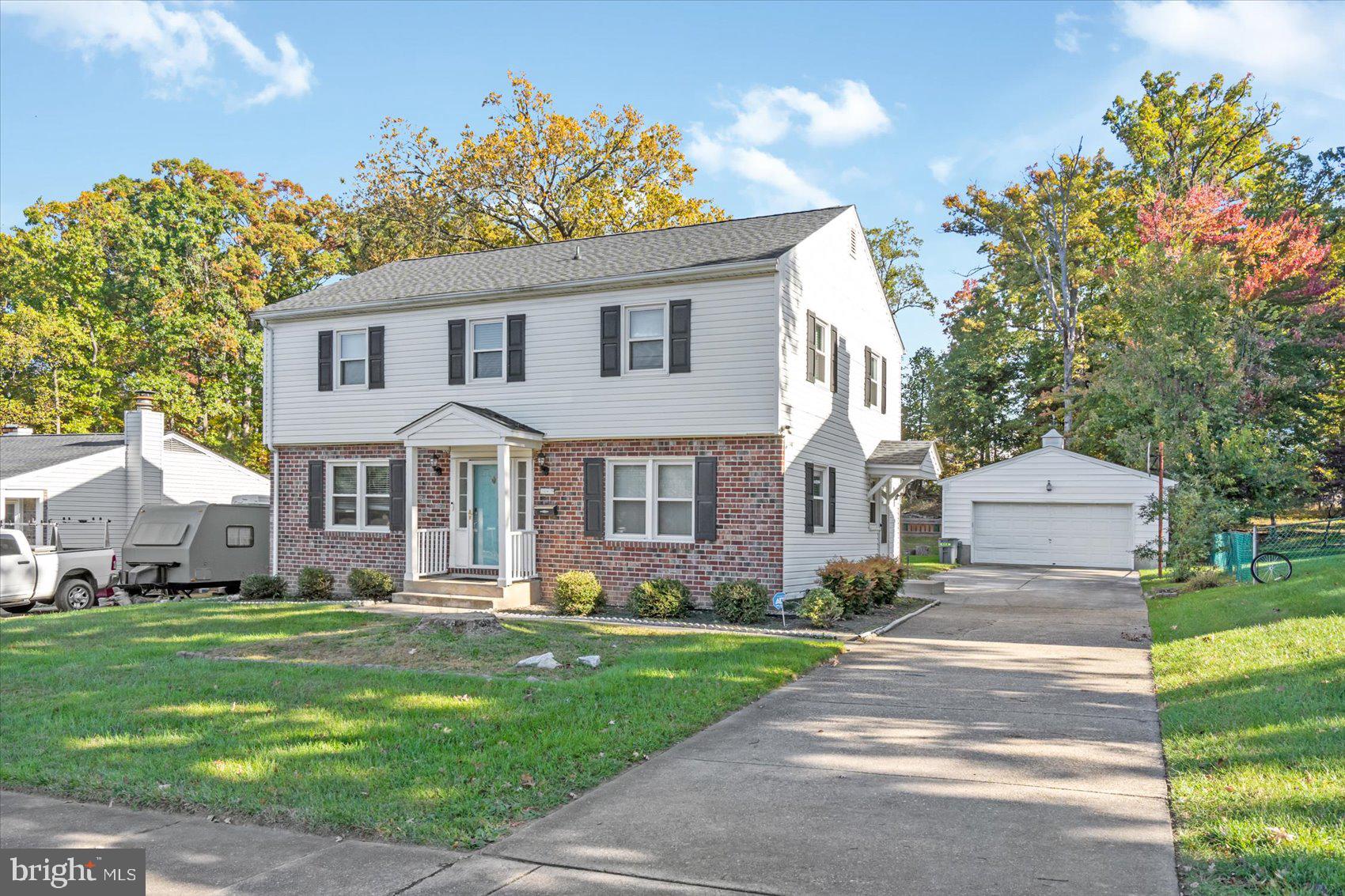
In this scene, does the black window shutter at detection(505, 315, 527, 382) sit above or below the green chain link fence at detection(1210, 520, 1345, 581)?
above

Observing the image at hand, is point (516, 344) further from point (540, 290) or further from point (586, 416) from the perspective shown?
point (586, 416)

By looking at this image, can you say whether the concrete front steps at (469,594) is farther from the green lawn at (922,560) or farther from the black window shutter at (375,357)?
the green lawn at (922,560)

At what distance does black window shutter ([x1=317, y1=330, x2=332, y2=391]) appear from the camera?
1845cm

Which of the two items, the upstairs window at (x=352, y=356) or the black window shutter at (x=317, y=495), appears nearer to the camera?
A: the upstairs window at (x=352, y=356)

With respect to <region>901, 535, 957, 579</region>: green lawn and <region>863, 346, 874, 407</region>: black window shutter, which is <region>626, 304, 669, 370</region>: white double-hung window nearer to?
<region>863, 346, 874, 407</region>: black window shutter

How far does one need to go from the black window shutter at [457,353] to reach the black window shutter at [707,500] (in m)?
5.18

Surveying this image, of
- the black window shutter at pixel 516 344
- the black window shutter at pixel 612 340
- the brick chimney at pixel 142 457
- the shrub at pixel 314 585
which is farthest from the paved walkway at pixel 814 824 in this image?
the brick chimney at pixel 142 457

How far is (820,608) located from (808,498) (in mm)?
3099

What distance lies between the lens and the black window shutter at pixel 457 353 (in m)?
17.3

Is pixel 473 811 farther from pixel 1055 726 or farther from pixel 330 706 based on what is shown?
pixel 1055 726

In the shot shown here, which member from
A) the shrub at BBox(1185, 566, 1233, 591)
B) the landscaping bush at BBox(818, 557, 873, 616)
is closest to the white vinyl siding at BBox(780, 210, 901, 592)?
the landscaping bush at BBox(818, 557, 873, 616)

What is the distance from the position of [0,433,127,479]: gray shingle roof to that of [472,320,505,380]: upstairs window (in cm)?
1449

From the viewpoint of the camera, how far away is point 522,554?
1642 centimetres

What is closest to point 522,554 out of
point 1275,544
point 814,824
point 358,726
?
point 358,726
